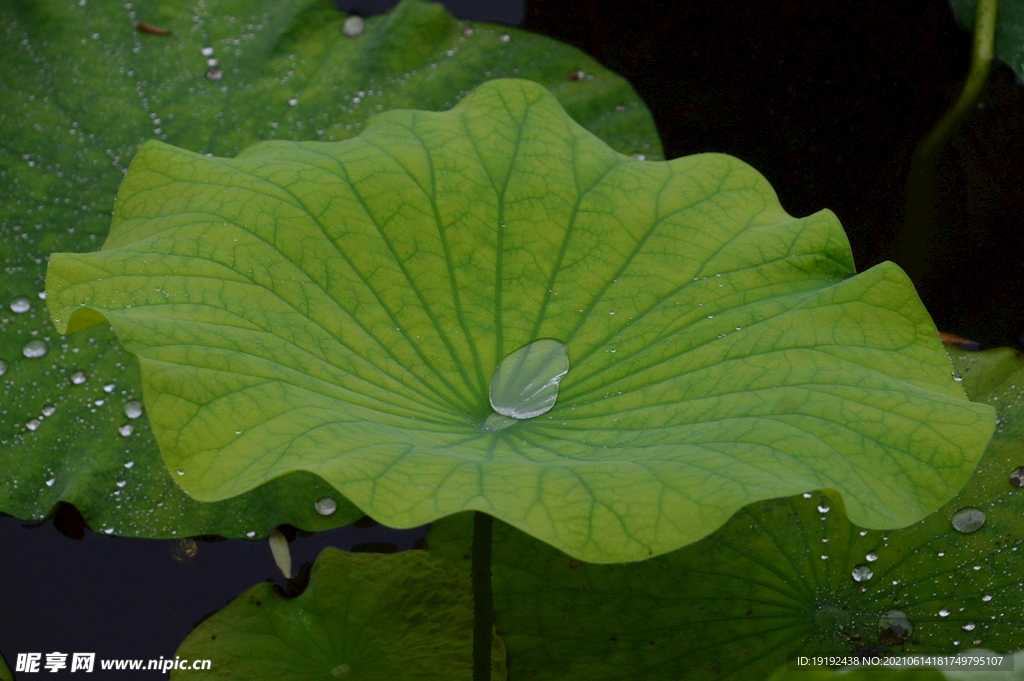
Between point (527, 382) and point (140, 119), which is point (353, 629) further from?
point (140, 119)

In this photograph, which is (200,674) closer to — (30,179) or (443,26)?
(30,179)

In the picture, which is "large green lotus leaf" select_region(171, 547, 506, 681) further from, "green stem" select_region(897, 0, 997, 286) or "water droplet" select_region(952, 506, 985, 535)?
"green stem" select_region(897, 0, 997, 286)

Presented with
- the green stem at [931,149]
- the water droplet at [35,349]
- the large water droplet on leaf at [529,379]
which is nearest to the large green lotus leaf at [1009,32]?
the green stem at [931,149]

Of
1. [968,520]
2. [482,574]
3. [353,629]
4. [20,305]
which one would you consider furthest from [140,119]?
[968,520]

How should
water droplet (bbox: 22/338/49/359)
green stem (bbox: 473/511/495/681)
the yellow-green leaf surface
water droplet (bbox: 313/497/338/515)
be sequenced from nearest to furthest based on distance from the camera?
1. the yellow-green leaf surface
2. green stem (bbox: 473/511/495/681)
3. water droplet (bbox: 313/497/338/515)
4. water droplet (bbox: 22/338/49/359)

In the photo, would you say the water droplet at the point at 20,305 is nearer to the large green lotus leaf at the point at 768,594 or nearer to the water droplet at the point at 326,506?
the water droplet at the point at 326,506

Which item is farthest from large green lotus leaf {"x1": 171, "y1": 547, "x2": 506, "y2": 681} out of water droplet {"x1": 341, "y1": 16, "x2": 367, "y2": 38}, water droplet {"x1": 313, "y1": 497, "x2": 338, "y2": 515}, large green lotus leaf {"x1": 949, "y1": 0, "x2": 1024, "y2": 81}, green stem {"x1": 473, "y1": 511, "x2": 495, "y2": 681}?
large green lotus leaf {"x1": 949, "y1": 0, "x2": 1024, "y2": 81}
